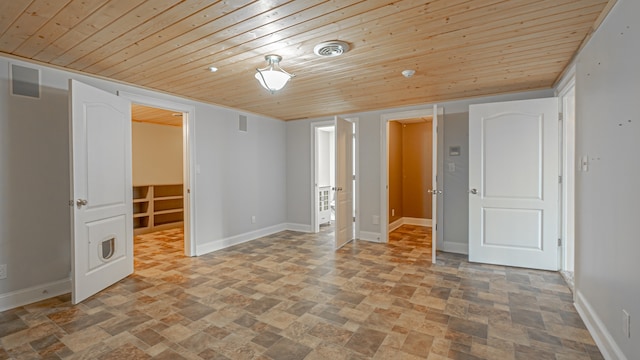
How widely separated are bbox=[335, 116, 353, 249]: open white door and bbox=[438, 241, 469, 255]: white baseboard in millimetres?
1555

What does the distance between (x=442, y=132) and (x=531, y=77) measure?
1.39m

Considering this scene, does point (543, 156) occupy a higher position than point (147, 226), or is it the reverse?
point (543, 156)

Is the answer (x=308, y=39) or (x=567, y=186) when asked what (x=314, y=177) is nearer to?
(x=308, y=39)

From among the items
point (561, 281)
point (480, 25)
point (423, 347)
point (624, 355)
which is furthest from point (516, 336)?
point (480, 25)

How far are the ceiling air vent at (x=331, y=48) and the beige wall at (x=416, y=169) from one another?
467cm

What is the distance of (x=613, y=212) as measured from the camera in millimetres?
1885

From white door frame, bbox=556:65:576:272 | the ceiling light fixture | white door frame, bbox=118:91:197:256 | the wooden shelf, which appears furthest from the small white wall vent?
white door frame, bbox=556:65:576:272

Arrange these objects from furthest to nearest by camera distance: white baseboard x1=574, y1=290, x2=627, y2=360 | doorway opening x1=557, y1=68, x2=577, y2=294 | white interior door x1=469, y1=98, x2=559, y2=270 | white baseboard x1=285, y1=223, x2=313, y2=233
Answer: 1. white baseboard x1=285, y1=223, x2=313, y2=233
2. white interior door x1=469, y1=98, x2=559, y2=270
3. doorway opening x1=557, y1=68, x2=577, y2=294
4. white baseboard x1=574, y1=290, x2=627, y2=360

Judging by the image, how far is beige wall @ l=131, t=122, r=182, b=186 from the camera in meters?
6.20

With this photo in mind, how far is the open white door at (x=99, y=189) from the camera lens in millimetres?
2828

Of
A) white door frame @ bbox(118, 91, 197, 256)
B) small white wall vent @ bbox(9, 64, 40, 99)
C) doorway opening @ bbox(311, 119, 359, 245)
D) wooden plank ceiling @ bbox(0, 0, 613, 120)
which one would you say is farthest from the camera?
doorway opening @ bbox(311, 119, 359, 245)

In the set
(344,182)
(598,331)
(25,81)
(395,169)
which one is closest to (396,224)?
(395,169)

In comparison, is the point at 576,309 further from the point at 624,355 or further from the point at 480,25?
the point at 480,25

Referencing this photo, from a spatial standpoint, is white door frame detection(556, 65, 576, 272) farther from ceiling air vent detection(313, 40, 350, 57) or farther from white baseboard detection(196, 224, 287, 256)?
white baseboard detection(196, 224, 287, 256)
